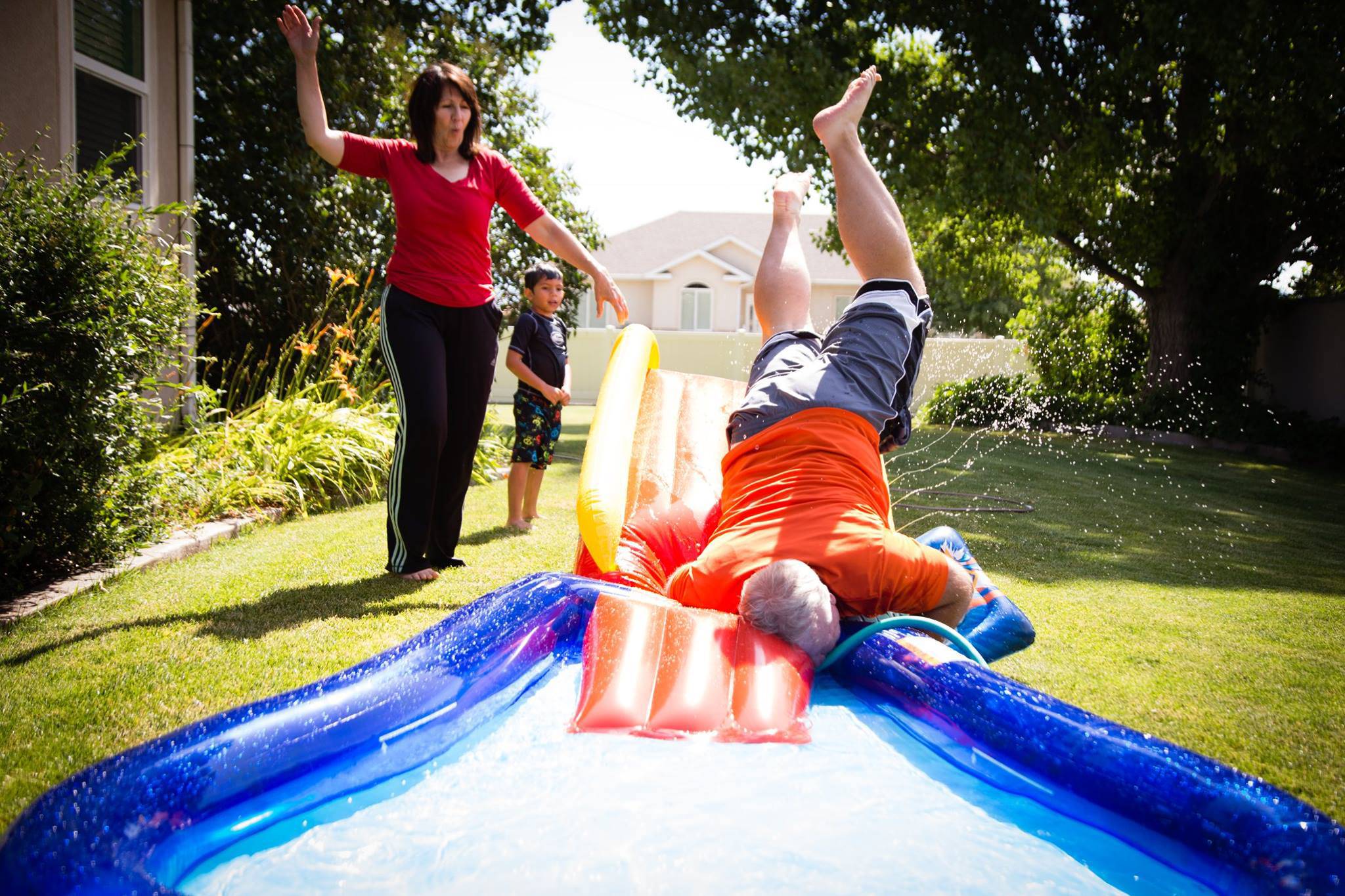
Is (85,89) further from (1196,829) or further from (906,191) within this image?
(906,191)

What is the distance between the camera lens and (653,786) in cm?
181

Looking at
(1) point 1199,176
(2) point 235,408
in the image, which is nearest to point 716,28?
(1) point 1199,176

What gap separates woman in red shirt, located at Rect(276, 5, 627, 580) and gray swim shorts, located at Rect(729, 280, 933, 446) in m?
1.25

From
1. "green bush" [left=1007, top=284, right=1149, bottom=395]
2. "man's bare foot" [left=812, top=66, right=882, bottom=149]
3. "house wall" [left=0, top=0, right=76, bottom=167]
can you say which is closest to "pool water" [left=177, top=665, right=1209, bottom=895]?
"man's bare foot" [left=812, top=66, right=882, bottom=149]

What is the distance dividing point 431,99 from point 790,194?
1.49 meters

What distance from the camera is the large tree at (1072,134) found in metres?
12.7

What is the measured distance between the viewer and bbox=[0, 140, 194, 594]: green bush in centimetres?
325

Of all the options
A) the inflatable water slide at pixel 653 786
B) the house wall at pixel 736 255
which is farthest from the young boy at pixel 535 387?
the house wall at pixel 736 255

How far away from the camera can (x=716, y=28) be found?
14336mm

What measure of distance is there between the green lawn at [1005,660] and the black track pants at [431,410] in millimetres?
238

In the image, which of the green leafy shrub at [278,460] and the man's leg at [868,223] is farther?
the green leafy shrub at [278,460]

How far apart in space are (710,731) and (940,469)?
737 centimetres

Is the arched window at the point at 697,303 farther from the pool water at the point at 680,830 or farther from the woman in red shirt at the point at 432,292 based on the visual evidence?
the pool water at the point at 680,830

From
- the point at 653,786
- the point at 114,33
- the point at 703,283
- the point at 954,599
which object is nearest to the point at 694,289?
the point at 703,283
